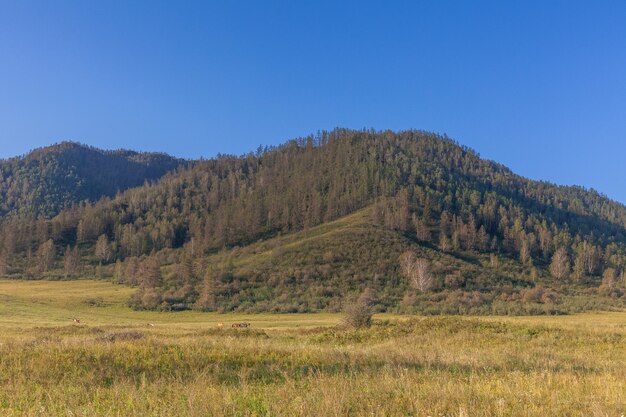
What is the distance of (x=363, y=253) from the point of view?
116188 mm

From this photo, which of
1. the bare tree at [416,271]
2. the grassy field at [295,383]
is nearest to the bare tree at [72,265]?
the bare tree at [416,271]

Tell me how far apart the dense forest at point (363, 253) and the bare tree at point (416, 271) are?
310mm

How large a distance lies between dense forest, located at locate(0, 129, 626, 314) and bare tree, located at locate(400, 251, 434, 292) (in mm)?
310

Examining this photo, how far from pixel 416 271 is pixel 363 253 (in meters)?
18.6

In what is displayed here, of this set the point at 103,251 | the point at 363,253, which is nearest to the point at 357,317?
the point at 363,253

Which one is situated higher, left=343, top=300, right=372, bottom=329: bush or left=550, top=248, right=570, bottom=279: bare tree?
left=550, top=248, right=570, bottom=279: bare tree

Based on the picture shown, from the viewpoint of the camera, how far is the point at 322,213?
177m

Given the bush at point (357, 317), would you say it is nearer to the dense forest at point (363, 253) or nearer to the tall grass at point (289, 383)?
the tall grass at point (289, 383)

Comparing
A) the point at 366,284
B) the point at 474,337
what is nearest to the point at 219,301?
the point at 366,284

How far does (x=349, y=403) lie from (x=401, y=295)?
87.8 m

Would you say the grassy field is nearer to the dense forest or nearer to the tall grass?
the tall grass

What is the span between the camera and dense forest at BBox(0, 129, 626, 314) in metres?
90.9

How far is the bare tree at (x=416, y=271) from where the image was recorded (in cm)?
9544

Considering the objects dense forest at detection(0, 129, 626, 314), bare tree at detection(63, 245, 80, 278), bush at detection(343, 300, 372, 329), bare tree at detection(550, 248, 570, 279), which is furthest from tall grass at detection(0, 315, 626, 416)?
bare tree at detection(63, 245, 80, 278)
